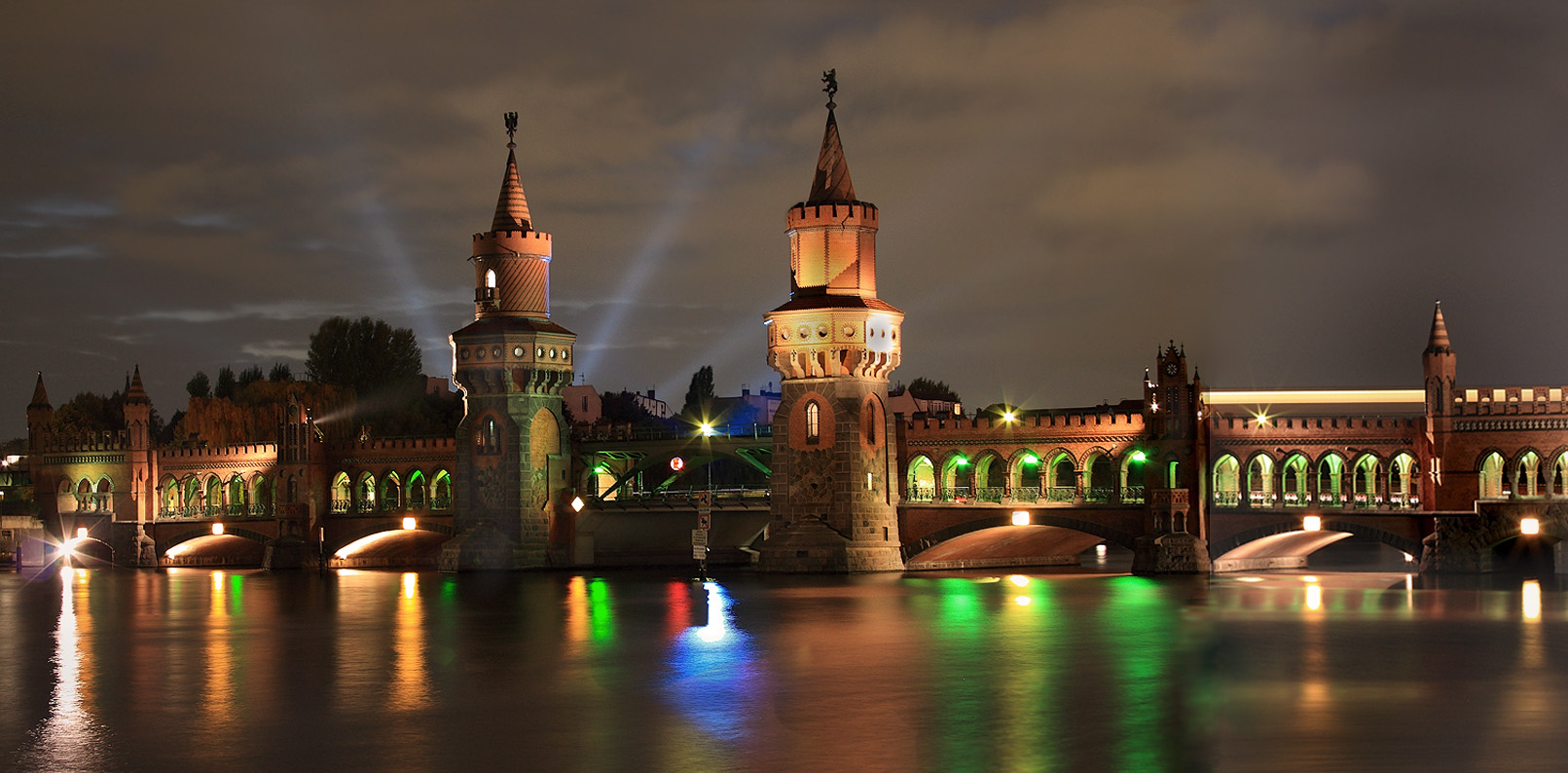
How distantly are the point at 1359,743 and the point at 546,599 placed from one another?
35861mm

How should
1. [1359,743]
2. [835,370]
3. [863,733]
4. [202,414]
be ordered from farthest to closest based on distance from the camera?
[202,414] < [835,370] < [863,733] < [1359,743]

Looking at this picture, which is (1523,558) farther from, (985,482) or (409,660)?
(409,660)

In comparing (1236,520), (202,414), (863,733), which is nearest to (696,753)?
(863,733)

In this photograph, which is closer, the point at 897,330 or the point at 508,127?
the point at 897,330

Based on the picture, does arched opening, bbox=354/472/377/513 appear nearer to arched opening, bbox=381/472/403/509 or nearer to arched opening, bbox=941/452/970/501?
arched opening, bbox=381/472/403/509

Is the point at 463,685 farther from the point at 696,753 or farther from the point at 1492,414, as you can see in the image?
the point at 1492,414

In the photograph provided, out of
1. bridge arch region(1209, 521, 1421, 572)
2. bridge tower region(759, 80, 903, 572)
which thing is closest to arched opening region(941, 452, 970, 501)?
bridge tower region(759, 80, 903, 572)

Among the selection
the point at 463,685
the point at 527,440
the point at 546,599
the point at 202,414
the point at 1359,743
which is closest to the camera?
the point at 1359,743

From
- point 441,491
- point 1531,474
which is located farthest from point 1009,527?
point 441,491

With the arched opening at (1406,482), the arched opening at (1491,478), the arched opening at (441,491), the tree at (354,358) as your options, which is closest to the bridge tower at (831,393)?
the arched opening at (1406,482)

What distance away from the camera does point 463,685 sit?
110 feet

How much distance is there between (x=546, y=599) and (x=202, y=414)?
177ft

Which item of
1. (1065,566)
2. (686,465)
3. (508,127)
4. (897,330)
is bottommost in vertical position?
(1065,566)

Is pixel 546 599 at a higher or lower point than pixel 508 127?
lower
